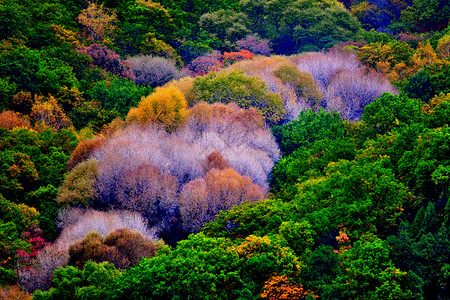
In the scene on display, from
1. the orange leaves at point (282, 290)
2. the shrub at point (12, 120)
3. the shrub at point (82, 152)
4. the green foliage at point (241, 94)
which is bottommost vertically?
the orange leaves at point (282, 290)

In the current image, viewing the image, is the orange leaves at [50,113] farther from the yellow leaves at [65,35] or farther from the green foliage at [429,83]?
the green foliage at [429,83]

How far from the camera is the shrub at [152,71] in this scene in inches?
2542

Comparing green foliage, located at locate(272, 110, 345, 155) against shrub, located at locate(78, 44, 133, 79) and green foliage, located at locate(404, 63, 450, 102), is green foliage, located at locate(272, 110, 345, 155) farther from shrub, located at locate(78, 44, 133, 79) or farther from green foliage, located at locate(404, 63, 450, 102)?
shrub, located at locate(78, 44, 133, 79)

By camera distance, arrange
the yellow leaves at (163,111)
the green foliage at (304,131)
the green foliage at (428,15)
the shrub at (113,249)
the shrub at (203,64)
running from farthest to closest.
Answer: the green foliage at (428,15)
the shrub at (203,64)
the yellow leaves at (163,111)
the green foliage at (304,131)
the shrub at (113,249)

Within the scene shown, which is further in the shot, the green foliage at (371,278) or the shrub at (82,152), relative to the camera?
the shrub at (82,152)

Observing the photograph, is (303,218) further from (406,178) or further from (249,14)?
(249,14)

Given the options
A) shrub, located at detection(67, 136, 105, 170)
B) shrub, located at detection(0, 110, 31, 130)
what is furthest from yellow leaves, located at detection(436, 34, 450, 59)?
shrub, located at detection(0, 110, 31, 130)

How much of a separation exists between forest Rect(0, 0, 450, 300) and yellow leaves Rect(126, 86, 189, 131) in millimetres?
130

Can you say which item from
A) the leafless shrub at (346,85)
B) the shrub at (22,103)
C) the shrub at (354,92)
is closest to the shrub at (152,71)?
the leafless shrub at (346,85)

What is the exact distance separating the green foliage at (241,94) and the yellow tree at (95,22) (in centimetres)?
2325

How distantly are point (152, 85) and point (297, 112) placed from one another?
2129 cm

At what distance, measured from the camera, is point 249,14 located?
277 feet

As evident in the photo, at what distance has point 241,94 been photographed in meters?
50.0

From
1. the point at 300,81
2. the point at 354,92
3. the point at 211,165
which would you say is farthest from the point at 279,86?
the point at 211,165
